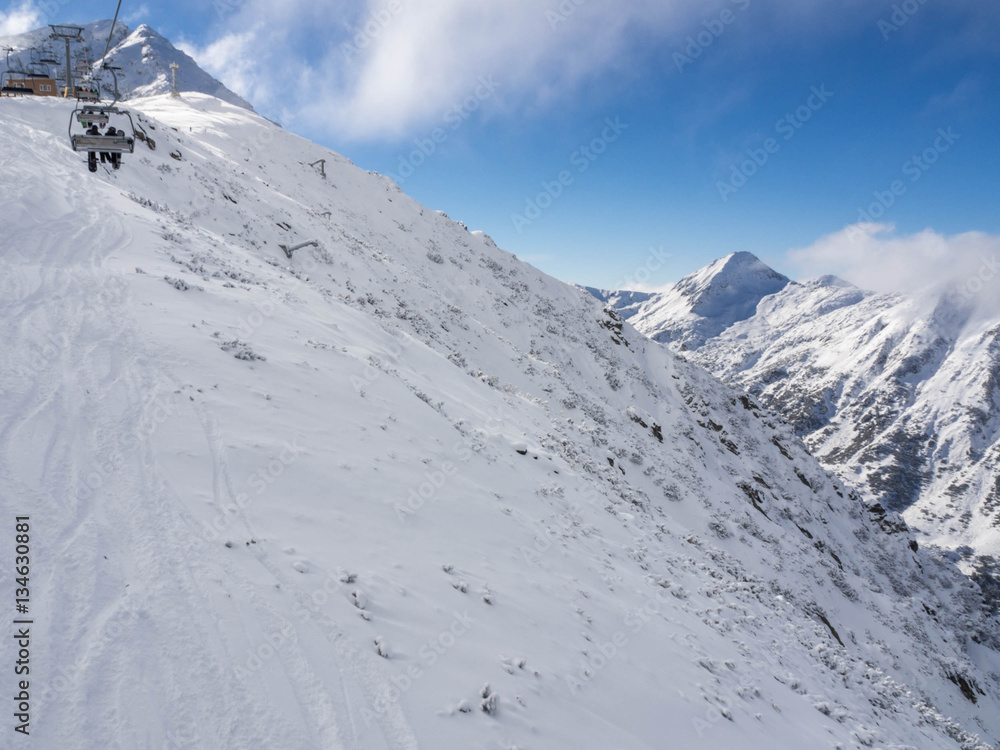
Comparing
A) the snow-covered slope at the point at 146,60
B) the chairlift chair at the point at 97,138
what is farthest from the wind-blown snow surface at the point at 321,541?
the snow-covered slope at the point at 146,60

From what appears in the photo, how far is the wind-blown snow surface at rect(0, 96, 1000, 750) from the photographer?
422 centimetres

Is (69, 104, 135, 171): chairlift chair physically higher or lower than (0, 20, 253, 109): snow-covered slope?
lower

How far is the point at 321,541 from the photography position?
6.13 meters

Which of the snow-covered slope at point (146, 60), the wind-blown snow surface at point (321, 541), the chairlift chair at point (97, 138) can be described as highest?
the snow-covered slope at point (146, 60)

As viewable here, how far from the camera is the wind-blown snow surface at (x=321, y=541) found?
4223mm

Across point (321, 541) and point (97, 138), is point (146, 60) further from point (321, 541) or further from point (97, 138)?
point (321, 541)

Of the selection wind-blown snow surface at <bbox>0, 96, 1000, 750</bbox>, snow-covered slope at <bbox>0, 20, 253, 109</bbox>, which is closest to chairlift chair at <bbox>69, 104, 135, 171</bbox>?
wind-blown snow surface at <bbox>0, 96, 1000, 750</bbox>

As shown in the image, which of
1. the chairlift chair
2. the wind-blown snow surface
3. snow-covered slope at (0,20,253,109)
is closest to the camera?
the wind-blown snow surface

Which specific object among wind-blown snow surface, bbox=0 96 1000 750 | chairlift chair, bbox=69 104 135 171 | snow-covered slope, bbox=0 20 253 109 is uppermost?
snow-covered slope, bbox=0 20 253 109

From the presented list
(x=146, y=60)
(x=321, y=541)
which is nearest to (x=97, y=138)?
(x=321, y=541)

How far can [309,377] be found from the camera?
397 inches

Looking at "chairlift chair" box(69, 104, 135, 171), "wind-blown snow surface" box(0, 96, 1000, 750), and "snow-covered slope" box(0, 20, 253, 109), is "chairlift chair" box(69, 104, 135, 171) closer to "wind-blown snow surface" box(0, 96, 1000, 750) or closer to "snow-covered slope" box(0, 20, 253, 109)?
"wind-blown snow surface" box(0, 96, 1000, 750)

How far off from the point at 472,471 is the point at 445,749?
6.31 meters

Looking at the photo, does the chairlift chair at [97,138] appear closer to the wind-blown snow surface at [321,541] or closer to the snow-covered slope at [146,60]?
the wind-blown snow surface at [321,541]
